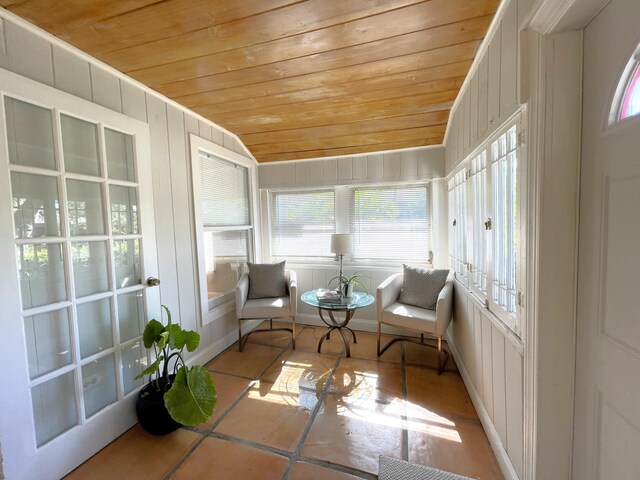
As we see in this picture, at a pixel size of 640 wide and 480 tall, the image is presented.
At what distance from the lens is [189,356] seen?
235 centimetres

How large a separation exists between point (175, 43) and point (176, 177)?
100 centimetres

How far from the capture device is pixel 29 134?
1.32 m

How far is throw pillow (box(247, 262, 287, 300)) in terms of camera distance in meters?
2.96

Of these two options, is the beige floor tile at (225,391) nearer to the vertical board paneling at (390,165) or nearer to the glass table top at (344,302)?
the glass table top at (344,302)

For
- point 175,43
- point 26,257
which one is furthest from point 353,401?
point 175,43

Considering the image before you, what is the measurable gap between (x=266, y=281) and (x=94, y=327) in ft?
5.20

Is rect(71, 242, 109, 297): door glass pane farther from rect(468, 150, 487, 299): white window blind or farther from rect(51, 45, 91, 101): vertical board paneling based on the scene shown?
rect(468, 150, 487, 299): white window blind

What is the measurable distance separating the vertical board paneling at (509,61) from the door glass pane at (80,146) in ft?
7.40

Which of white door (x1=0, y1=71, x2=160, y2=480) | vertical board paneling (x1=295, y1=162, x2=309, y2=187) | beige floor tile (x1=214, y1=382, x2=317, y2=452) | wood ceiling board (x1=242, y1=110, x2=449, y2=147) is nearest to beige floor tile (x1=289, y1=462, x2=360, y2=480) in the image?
beige floor tile (x1=214, y1=382, x2=317, y2=452)

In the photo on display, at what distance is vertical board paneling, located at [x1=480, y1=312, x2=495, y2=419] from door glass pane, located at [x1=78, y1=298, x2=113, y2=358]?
2.33m

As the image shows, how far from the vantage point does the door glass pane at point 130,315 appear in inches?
68.2

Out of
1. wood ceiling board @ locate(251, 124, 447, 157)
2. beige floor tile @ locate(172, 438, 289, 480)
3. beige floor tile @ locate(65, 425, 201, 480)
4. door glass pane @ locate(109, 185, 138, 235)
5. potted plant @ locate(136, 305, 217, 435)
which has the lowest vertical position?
beige floor tile @ locate(65, 425, 201, 480)

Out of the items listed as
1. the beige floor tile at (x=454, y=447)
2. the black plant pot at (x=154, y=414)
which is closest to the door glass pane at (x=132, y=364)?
the black plant pot at (x=154, y=414)

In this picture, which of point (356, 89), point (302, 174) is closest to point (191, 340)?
point (356, 89)
